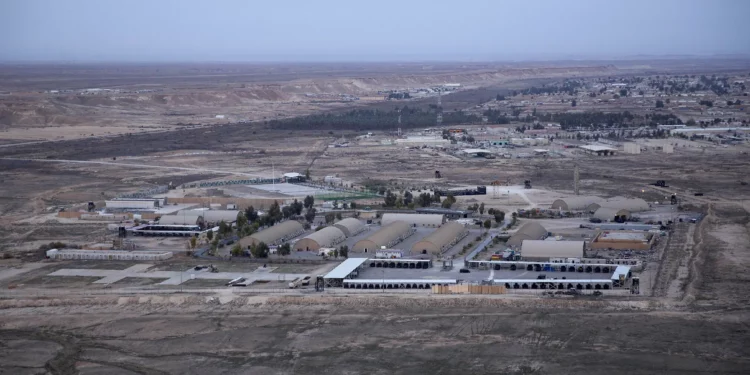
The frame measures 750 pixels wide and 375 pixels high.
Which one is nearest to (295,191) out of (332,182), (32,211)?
(332,182)

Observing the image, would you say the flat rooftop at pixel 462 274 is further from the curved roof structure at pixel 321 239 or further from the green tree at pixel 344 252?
the curved roof structure at pixel 321 239

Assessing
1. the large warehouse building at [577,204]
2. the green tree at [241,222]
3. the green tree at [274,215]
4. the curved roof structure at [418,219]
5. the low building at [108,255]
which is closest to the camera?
the low building at [108,255]

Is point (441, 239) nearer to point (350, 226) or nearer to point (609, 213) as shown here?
point (350, 226)

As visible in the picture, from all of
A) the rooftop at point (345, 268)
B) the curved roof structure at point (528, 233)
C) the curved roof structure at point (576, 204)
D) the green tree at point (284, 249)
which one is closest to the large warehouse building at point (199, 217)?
the green tree at point (284, 249)

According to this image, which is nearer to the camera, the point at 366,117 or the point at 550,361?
the point at 550,361

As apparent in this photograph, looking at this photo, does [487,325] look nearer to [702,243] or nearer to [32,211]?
[702,243]

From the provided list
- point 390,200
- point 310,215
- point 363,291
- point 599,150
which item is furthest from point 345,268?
point 599,150
